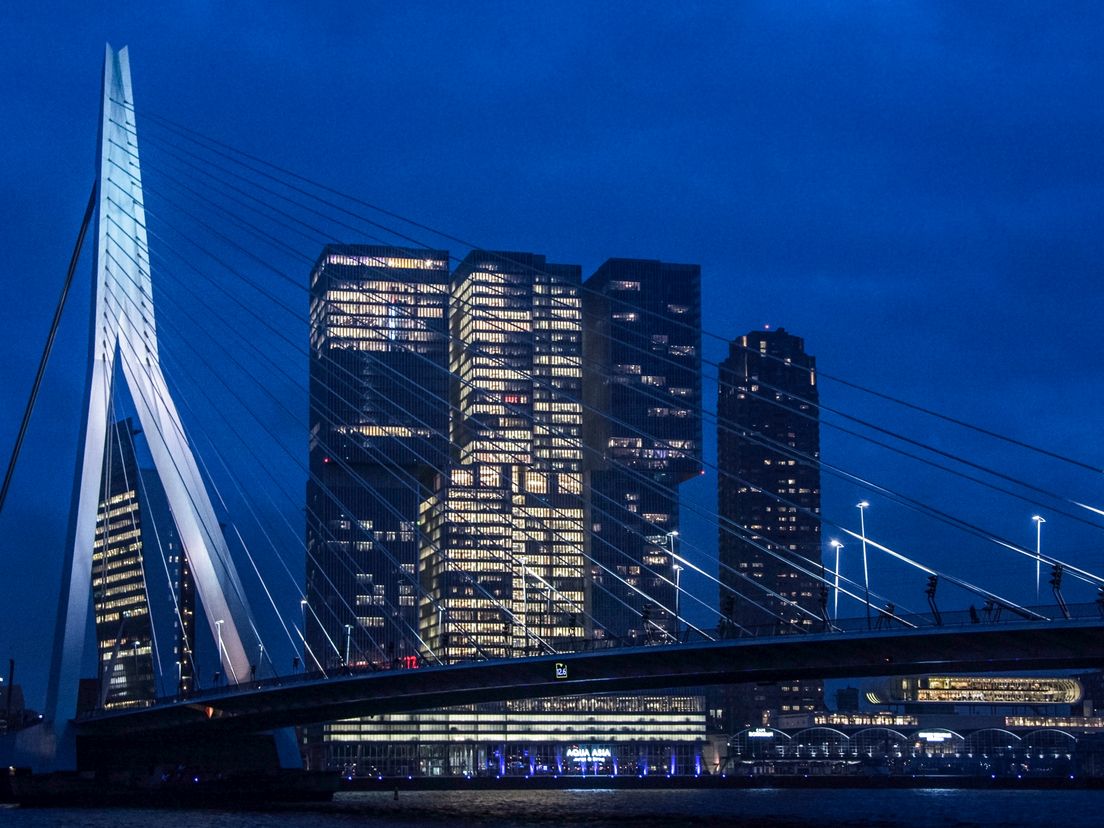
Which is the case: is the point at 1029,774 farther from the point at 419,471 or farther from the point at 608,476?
the point at 419,471

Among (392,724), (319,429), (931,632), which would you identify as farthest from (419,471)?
(931,632)

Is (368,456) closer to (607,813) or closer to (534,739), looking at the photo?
(534,739)

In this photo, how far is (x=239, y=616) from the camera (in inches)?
2509

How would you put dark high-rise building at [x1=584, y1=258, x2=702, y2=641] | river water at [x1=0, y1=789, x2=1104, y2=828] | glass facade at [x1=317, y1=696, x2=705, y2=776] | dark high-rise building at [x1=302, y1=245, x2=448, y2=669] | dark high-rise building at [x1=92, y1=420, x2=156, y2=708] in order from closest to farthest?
1. river water at [x1=0, y1=789, x2=1104, y2=828]
2. dark high-rise building at [x1=92, y1=420, x2=156, y2=708]
3. glass facade at [x1=317, y1=696, x2=705, y2=776]
4. dark high-rise building at [x1=302, y1=245, x2=448, y2=669]
5. dark high-rise building at [x1=584, y1=258, x2=702, y2=641]

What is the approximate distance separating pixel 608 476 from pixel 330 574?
33.0 m

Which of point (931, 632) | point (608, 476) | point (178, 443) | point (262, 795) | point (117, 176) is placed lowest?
point (262, 795)

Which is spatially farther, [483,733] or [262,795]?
[483,733]

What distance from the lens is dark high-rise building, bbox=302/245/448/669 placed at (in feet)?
547

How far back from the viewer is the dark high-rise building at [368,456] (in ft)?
547

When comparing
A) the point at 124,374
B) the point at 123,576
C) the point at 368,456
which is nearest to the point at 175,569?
the point at 123,576

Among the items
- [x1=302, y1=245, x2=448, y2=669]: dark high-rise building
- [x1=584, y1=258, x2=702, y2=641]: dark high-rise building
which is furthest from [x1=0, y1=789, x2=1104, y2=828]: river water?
[x1=584, y1=258, x2=702, y2=641]: dark high-rise building

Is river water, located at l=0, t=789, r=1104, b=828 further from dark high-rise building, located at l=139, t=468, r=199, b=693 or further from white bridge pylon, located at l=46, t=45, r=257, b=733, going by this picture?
dark high-rise building, located at l=139, t=468, r=199, b=693

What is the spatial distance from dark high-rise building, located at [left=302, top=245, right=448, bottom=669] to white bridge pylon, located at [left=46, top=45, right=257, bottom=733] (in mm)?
92973

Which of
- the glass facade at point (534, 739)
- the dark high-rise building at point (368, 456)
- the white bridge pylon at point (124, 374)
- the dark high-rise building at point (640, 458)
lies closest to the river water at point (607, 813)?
the white bridge pylon at point (124, 374)
